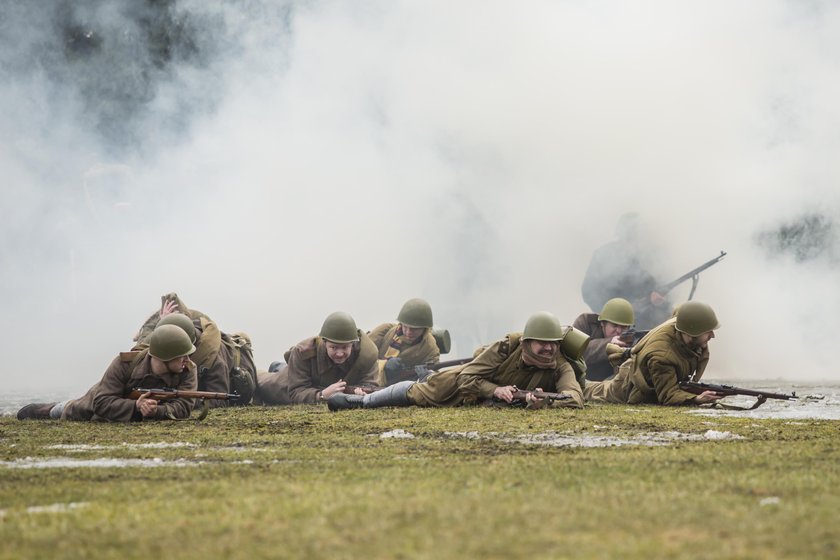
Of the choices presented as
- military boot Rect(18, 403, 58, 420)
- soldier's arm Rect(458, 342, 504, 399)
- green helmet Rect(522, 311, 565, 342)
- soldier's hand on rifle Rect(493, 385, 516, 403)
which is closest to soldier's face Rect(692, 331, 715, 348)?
green helmet Rect(522, 311, 565, 342)

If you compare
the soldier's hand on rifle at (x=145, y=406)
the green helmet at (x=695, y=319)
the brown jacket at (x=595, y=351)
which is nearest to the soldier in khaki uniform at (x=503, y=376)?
the green helmet at (x=695, y=319)

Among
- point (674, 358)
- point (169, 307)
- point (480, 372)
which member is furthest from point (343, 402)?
point (674, 358)

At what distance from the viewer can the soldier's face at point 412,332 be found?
16391 mm

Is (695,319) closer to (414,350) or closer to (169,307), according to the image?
(414,350)

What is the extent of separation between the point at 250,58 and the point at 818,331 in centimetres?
1453

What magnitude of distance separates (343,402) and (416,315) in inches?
184

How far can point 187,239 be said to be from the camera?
27.9 metres

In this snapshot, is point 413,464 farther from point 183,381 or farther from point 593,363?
point 593,363

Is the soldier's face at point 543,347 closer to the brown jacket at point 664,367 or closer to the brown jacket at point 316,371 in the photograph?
the brown jacket at point 664,367

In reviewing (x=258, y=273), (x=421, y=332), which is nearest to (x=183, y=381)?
(x=421, y=332)

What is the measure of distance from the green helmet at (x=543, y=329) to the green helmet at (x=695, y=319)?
158 centimetres

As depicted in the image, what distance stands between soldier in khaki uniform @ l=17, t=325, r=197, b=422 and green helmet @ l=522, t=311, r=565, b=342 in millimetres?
3126

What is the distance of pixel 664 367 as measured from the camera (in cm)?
1225

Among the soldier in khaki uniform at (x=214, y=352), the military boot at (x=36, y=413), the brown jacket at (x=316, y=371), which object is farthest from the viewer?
the brown jacket at (x=316, y=371)
